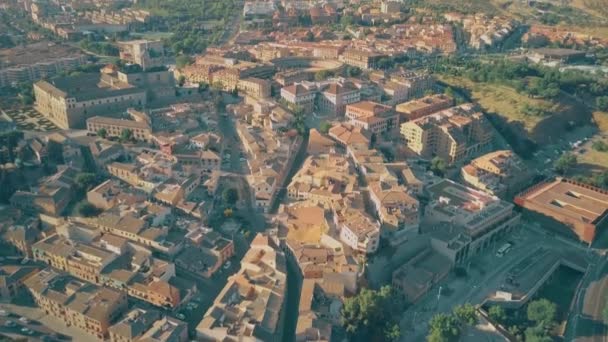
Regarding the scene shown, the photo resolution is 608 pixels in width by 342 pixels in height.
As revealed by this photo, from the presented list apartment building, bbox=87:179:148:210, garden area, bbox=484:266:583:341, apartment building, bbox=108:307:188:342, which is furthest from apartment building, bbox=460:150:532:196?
apartment building, bbox=108:307:188:342

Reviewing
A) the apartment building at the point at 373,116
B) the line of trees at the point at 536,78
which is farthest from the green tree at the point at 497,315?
the line of trees at the point at 536,78

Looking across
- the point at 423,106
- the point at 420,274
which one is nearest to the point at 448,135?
the point at 423,106

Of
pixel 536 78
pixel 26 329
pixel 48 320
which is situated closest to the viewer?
pixel 26 329

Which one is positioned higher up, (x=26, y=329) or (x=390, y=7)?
(x=390, y=7)

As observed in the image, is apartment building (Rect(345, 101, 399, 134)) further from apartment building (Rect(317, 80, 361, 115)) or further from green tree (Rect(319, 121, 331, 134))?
green tree (Rect(319, 121, 331, 134))

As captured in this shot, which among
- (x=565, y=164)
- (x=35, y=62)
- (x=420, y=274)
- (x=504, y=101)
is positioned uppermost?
(x=35, y=62)

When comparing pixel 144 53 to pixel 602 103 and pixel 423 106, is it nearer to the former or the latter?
pixel 423 106

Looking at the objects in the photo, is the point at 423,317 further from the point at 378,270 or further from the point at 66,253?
the point at 66,253
